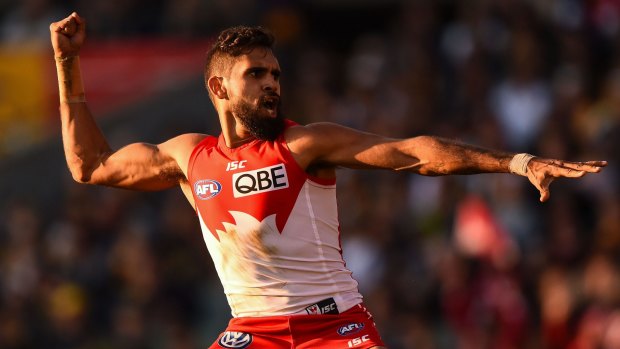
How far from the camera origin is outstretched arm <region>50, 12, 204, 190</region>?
8328 mm

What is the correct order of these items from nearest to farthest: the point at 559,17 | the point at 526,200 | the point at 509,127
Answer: the point at 526,200, the point at 509,127, the point at 559,17

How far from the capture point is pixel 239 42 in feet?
26.0

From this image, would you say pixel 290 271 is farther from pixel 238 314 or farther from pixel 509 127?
pixel 509 127

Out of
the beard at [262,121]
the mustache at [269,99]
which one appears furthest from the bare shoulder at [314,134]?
the mustache at [269,99]

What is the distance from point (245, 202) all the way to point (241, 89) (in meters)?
0.70

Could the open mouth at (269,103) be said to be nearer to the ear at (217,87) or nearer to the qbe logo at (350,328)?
the ear at (217,87)

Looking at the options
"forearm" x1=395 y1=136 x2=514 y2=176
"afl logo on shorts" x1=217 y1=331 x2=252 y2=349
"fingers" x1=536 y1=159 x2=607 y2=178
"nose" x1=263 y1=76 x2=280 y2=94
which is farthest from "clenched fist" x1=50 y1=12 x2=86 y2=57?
"fingers" x1=536 y1=159 x2=607 y2=178

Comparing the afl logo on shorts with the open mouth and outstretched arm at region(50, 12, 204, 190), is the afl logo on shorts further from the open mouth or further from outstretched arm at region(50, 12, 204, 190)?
the open mouth

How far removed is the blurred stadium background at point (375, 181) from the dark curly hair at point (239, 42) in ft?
16.5

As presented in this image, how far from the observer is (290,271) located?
7.75 m

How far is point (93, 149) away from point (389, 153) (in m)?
2.20

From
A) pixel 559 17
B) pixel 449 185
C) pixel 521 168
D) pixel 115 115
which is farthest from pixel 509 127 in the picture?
pixel 521 168

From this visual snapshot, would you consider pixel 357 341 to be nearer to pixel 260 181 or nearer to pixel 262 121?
pixel 260 181

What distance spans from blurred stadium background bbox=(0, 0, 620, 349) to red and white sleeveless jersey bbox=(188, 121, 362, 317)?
14.9 ft
